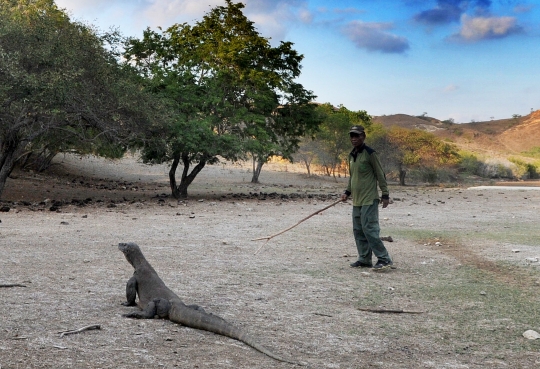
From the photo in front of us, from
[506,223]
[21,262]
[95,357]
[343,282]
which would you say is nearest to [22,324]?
[95,357]

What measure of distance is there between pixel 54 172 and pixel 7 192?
1486 centimetres

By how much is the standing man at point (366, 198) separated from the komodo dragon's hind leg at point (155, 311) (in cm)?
430

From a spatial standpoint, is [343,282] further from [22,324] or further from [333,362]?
[22,324]

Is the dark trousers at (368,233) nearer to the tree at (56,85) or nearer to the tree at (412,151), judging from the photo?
the tree at (56,85)

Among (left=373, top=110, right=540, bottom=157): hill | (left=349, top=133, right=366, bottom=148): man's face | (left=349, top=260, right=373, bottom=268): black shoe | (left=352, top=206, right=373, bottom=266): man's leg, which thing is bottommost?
(left=349, top=260, right=373, bottom=268): black shoe

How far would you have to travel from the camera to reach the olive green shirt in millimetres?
9562

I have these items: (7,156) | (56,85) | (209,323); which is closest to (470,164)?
(7,156)

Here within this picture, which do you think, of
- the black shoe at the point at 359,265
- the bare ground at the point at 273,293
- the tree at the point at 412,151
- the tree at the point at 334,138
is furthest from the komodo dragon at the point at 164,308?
the tree at the point at 412,151

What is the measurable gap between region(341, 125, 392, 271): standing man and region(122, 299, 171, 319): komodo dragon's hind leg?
430cm

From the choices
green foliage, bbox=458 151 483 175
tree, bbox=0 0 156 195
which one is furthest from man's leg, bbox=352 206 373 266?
green foliage, bbox=458 151 483 175

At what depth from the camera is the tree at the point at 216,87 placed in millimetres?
24469

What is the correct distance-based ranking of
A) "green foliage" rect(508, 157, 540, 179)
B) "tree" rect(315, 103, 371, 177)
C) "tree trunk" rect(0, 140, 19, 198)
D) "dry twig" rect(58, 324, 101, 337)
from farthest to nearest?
"green foliage" rect(508, 157, 540, 179)
"tree" rect(315, 103, 371, 177)
"tree trunk" rect(0, 140, 19, 198)
"dry twig" rect(58, 324, 101, 337)

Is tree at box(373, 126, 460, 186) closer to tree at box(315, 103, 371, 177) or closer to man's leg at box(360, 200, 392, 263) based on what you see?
tree at box(315, 103, 371, 177)

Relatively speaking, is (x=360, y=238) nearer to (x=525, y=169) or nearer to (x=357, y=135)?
(x=357, y=135)
